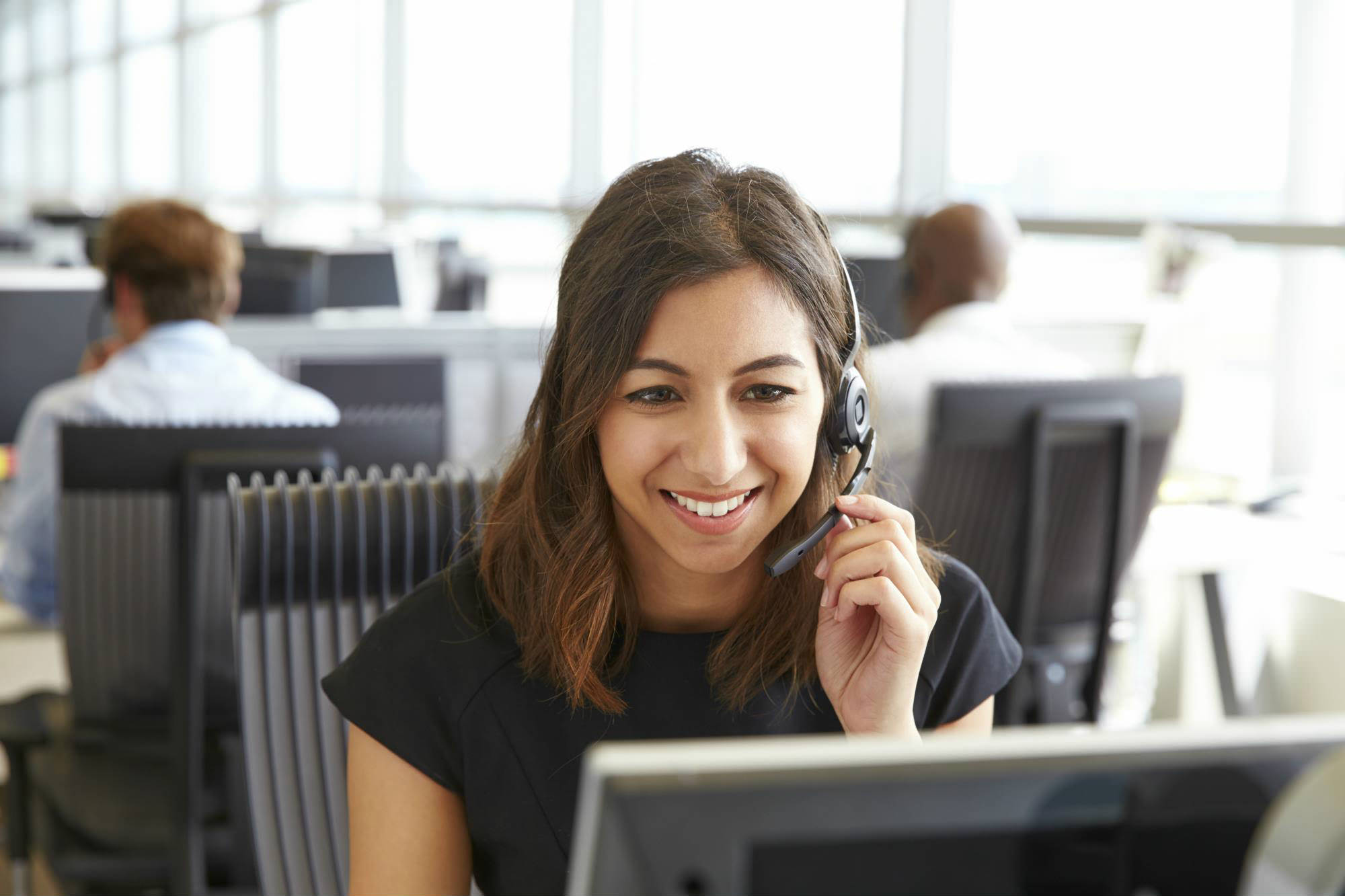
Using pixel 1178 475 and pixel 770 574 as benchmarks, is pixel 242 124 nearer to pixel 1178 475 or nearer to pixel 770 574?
pixel 1178 475

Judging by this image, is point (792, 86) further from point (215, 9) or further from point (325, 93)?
point (215, 9)

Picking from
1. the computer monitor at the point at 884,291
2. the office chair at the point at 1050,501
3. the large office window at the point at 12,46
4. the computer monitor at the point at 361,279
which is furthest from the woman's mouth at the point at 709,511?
the large office window at the point at 12,46

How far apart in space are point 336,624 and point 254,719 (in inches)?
4.2

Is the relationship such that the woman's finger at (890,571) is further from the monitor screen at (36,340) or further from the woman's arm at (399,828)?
the monitor screen at (36,340)

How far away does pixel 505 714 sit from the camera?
1.03m

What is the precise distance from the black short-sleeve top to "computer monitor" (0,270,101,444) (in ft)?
7.89

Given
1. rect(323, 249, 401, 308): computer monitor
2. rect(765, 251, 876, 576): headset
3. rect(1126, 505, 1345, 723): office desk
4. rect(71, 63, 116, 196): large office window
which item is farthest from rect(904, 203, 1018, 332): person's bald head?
rect(71, 63, 116, 196): large office window

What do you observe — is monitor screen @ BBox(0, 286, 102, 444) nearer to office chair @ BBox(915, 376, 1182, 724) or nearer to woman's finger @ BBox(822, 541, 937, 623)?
office chair @ BBox(915, 376, 1182, 724)

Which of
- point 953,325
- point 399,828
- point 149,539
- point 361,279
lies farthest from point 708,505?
point 361,279

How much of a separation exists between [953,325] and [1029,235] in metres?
1.85

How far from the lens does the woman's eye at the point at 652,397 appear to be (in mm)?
1028

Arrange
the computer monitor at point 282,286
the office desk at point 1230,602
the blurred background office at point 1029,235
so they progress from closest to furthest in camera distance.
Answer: the office desk at point 1230,602 → the blurred background office at point 1029,235 → the computer monitor at point 282,286

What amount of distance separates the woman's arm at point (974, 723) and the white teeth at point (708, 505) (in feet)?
0.80

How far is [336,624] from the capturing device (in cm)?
127
